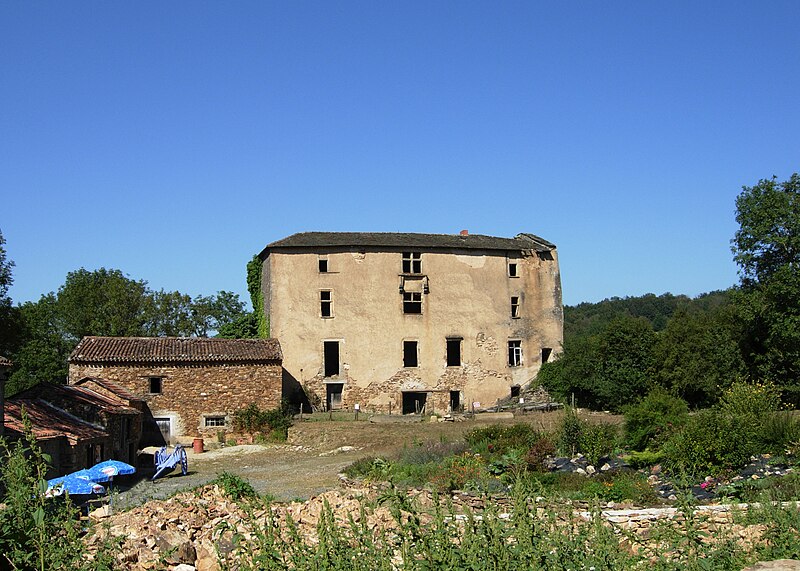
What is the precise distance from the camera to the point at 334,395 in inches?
1423

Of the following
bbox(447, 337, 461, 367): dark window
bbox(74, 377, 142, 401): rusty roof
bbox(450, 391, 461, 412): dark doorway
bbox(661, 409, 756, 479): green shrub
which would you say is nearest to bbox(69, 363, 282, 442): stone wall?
bbox(74, 377, 142, 401): rusty roof

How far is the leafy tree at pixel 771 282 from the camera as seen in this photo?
29.3 metres

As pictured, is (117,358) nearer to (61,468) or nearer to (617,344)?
(61,468)

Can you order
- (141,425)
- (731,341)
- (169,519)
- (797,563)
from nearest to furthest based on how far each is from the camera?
(797,563), (169,519), (141,425), (731,341)

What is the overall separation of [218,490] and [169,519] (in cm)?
319

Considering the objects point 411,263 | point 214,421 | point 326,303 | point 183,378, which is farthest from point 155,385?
point 411,263

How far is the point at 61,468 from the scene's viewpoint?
20359 mm

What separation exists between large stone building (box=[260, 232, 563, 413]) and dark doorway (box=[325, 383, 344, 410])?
48 millimetres

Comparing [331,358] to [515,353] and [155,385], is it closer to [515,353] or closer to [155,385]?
[155,385]

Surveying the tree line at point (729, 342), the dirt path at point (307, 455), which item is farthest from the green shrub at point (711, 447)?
the tree line at point (729, 342)

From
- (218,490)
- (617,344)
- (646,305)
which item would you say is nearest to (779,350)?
(617,344)

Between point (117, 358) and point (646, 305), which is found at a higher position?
point (646, 305)

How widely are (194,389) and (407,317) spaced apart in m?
11.3

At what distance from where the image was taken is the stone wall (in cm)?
3055
